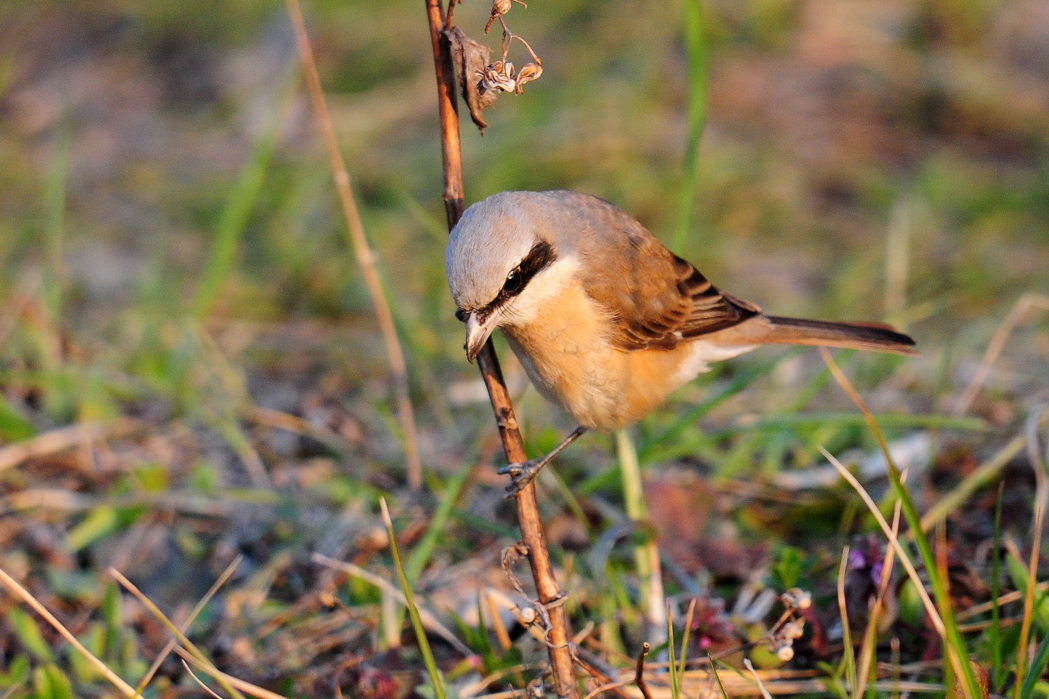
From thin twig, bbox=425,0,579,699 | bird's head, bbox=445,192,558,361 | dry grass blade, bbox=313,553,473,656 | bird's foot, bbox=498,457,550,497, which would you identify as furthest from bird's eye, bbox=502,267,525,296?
dry grass blade, bbox=313,553,473,656

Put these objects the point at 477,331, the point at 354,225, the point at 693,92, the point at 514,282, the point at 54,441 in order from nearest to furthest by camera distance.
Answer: the point at 477,331 → the point at 514,282 → the point at 693,92 → the point at 354,225 → the point at 54,441

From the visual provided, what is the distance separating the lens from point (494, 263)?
264 cm

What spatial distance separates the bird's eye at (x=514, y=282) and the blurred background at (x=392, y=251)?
72 cm

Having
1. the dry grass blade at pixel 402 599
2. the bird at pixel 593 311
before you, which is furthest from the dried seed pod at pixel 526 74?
the dry grass blade at pixel 402 599

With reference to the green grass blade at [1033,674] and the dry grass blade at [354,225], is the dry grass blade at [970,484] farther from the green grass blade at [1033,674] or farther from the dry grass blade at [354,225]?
the dry grass blade at [354,225]

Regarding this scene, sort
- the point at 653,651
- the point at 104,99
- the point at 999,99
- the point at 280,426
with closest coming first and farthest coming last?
the point at 653,651 < the point at 280,426 < the point at 999,99 < the point at 104,99

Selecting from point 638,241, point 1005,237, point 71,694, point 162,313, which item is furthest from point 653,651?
point 1005,237

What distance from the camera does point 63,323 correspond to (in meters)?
5.42

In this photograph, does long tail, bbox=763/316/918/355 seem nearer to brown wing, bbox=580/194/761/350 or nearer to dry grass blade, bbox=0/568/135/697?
brown wing, bbox=580/194/761/350

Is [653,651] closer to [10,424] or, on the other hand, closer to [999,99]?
[10,424]

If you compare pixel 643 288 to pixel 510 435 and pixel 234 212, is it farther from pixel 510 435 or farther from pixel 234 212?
pixel 234 212

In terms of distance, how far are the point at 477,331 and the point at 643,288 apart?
Answer: 0.99 metres

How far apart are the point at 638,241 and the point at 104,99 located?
22.3ft

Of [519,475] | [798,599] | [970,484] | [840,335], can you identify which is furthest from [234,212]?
[970,484]
